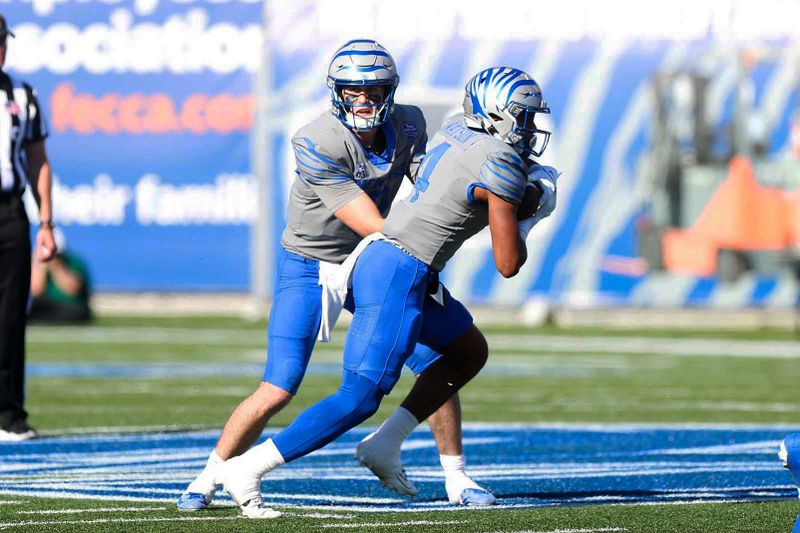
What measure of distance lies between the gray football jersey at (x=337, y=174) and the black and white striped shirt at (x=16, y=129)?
287 cm

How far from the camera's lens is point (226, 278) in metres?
25.6

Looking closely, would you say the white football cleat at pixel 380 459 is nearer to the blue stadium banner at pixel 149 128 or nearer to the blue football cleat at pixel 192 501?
the blue football cleat at pixel 192 501

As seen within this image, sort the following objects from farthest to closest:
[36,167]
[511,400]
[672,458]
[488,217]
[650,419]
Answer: [511,400]
[650,419]
[36,167]
[672,458]
[488,217]

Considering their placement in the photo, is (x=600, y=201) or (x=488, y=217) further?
(x=600, y=201)

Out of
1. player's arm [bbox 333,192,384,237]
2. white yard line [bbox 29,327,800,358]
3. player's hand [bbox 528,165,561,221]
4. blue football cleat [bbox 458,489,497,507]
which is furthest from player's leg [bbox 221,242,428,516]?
white yard line [bbox 29,327,800,358]

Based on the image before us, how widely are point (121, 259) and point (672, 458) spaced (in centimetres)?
1870

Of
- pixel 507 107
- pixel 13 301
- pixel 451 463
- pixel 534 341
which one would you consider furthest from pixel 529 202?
pixel 534 341

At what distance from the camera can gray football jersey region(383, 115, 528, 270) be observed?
6.02 m

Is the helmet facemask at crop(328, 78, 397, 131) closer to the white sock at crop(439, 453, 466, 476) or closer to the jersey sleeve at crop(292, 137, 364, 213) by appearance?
the jersey sleeve at crop(292, 137, 364, 213)

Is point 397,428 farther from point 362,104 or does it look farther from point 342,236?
point 362,104

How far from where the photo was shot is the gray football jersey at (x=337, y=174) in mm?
6387

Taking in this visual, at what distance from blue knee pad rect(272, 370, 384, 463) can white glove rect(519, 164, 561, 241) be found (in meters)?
0.77

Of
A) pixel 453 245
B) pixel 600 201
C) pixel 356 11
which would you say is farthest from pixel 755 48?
pixel 453 245

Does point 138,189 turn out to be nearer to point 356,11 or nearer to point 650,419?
point 356,11
